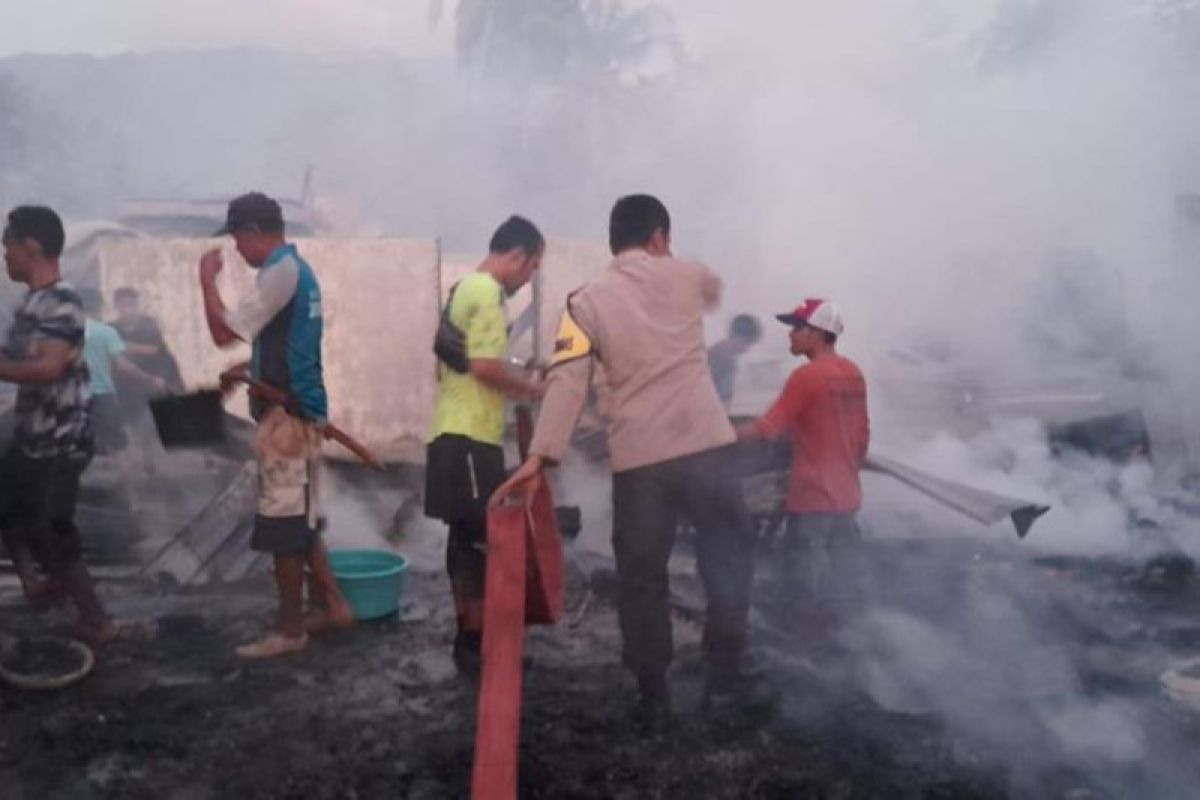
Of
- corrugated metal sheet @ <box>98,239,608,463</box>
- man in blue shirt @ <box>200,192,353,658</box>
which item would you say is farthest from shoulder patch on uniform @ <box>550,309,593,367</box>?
corrugated metal sheet @ <box>98,239,608,463</box>

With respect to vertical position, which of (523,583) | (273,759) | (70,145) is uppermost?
(70,145)

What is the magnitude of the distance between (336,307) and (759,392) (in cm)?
410

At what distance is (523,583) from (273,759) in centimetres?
120

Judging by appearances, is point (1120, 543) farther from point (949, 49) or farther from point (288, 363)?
point (949, 49)

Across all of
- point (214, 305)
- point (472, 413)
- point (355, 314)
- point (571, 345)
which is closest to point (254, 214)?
point (214, 305)

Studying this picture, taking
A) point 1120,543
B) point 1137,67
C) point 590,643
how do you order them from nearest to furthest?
point 590,643
point 1120,543
point 1137,67

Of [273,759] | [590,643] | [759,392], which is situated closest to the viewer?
[273,759]

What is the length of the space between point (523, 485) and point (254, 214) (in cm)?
192

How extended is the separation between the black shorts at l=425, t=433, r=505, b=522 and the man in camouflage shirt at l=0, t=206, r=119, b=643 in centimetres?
153

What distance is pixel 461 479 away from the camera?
4.46 meters

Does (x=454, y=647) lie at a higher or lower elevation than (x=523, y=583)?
lower

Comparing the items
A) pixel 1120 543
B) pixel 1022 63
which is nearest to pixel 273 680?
pixel 1120 543

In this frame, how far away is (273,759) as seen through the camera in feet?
12.3

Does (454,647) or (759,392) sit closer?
(454,647)
